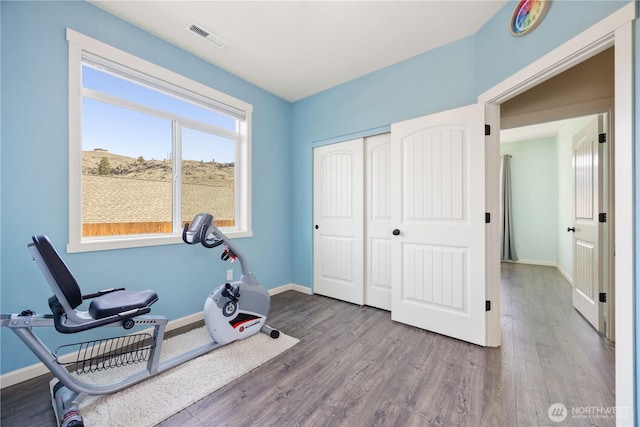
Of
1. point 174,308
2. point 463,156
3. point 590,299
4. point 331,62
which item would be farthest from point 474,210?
point 174,308

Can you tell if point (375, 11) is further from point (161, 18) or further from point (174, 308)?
point (174, 308)

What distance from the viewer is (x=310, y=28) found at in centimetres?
216

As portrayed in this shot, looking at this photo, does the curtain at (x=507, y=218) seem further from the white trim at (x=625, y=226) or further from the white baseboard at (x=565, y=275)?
the white trim at (x=625, y=226)

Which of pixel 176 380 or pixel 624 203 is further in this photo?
pixel 176 380

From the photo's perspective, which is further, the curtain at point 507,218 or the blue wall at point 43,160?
the curtain at point 507,218

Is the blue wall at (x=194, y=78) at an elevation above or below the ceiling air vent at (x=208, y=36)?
below

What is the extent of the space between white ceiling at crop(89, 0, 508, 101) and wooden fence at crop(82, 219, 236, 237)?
68.6 inches

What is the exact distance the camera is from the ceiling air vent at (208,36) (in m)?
2.13

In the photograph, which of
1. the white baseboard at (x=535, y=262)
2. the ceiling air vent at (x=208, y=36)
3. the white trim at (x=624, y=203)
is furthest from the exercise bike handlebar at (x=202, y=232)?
the white baseboard at (x=535, y=262)

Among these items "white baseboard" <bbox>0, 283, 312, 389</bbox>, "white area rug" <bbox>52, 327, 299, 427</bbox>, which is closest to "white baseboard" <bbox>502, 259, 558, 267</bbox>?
"white area rug" <bbox>52, 327, 299, 427</bbox>

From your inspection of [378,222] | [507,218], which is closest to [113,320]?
[378,222]

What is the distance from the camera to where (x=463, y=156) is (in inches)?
83.3

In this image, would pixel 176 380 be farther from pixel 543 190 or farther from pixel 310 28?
pixel 543 190

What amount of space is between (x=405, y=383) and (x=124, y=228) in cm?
256
